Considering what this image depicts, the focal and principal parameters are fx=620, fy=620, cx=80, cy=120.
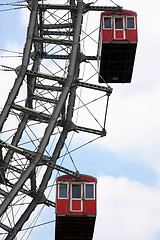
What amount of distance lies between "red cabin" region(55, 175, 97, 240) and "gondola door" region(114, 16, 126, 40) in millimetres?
8656

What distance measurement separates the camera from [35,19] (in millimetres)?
34969

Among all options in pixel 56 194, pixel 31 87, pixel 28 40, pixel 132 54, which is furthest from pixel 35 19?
pixel 56 194

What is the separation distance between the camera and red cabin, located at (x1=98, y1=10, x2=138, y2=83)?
36625 mm

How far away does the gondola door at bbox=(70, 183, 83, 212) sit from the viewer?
33219 millimetres

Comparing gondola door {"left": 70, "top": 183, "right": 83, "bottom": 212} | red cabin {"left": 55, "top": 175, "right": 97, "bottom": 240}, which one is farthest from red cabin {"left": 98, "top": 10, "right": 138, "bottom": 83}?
gondola door {"left": 70, "top": 183, "right": 83, "bottom": 212}

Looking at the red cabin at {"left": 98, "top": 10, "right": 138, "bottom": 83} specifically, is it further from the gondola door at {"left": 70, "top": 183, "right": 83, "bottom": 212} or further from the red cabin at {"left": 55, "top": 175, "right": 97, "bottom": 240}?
the gondola door at {"left": 70, "top": 183, "right": 83, "bottom": 212}

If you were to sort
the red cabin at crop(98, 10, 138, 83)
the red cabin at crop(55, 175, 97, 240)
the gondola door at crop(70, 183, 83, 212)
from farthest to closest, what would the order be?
the red cabin at crop(98, 10, 138, 83) < the gondola door at crop(70, 183, 83, 212) < the red cabin at crop(55, 175, 97, 240)

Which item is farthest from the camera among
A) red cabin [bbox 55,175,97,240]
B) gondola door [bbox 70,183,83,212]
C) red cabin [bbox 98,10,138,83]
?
red cabin [bbox 98,10,138,83]

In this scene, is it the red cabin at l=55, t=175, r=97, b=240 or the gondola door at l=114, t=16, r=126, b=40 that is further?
the gondola door at l=114, t=16, r=126, b=40

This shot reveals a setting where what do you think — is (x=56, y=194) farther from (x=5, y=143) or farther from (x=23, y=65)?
(x=23, y=65)

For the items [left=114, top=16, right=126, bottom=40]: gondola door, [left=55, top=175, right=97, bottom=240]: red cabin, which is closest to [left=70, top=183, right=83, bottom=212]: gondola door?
[left=55, top=175, right=97, bottom=240]: red cabin

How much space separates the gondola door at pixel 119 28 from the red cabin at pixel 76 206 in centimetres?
866

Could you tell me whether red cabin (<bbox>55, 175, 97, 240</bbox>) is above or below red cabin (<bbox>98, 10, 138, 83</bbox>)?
below

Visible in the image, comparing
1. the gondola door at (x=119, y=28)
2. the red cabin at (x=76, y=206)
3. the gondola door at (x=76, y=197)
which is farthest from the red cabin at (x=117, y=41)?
the gondola door at (x=76, y=197)
